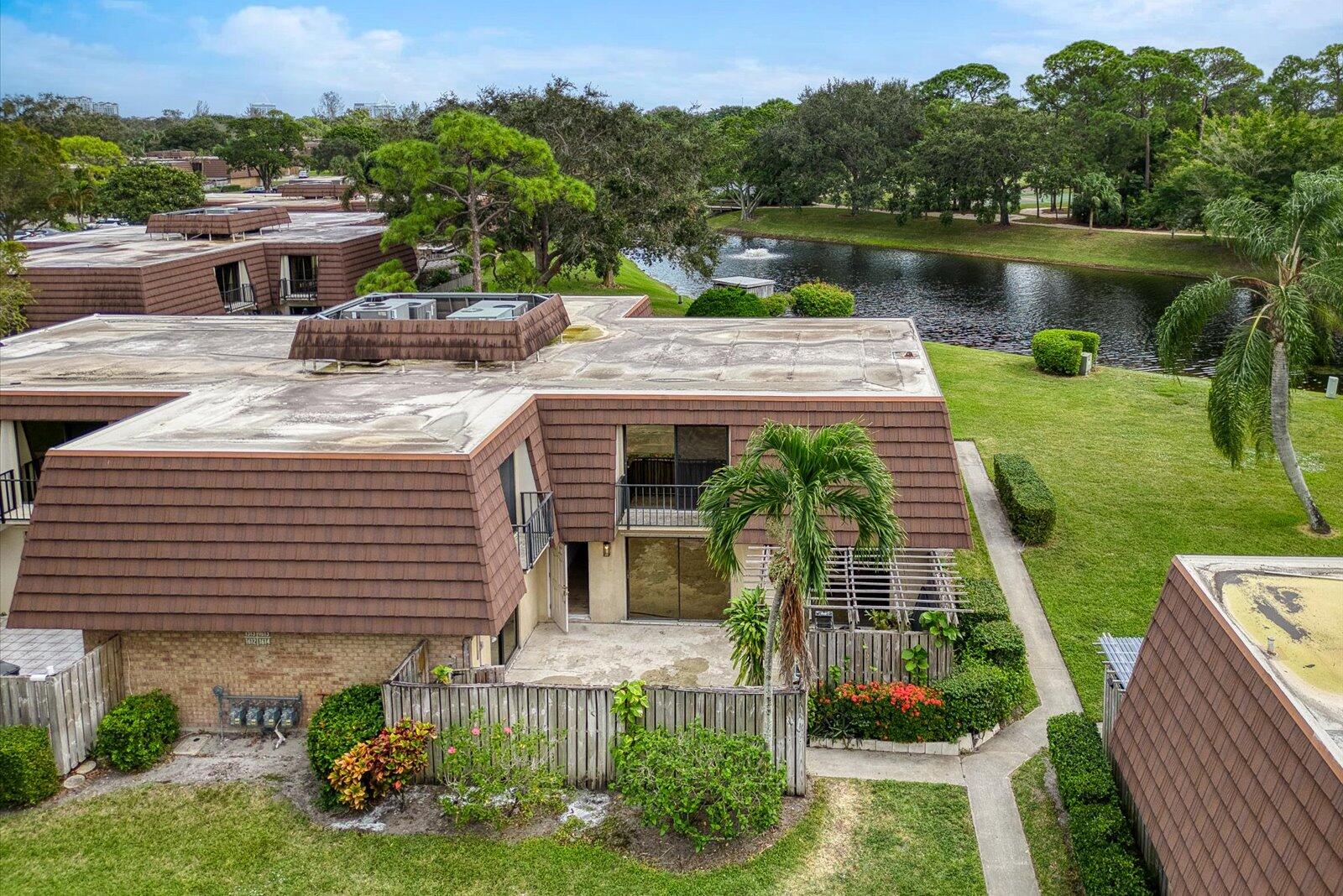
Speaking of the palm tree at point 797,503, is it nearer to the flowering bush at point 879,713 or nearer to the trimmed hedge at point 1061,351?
the flowering bush at point 879,713

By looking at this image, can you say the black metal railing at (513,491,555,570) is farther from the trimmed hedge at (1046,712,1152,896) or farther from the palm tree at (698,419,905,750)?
the trimmed hedge at (1046,712,1152,896)

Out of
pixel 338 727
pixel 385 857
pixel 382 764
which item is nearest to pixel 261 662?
pixel 338 727

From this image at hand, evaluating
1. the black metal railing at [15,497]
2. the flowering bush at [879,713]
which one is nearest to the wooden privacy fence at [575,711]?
the flowering bush at [879,713]

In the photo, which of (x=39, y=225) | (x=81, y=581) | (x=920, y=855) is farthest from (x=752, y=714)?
(x=39, y=225)

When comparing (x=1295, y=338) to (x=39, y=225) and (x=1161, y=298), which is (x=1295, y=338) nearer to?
(x=1161, y=298)

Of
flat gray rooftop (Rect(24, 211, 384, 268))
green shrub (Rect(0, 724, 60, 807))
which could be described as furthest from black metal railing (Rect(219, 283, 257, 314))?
green shrub (Rect(0, 724, 60, 807))

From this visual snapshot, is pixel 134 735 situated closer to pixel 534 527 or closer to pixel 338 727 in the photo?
pixel 338 727
